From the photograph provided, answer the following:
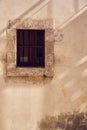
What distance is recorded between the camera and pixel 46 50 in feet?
27.9

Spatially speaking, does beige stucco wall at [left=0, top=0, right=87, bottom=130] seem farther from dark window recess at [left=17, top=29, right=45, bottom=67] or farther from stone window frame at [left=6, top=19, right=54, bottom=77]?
dark window recess at [left=17, top=29, right=45, bottom=67]

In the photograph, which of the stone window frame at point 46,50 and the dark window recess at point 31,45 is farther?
the dark window recess at point 31,45

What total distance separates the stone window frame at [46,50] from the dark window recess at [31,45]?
0.13 metres

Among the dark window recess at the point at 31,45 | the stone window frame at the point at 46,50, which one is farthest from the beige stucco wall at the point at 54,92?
the dark window recess at the point at 31,45

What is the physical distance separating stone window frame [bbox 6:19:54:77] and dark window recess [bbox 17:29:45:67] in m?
0.13

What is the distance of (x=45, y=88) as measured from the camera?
8.59 meters

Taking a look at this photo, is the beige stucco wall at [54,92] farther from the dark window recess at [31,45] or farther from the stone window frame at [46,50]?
the dark window recess at [31,45]

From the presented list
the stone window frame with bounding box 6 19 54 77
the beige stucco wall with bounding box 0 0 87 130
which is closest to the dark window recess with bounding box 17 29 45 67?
the stone window frame with bounding box 6 19 54 77

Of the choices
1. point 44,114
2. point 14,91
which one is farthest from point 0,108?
point 44,114

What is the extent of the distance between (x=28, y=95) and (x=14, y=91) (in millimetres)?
347

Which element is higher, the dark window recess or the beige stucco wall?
the dark window recess

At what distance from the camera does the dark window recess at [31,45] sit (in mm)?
8562

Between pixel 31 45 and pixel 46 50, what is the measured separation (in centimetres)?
38

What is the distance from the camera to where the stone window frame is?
8422mm
